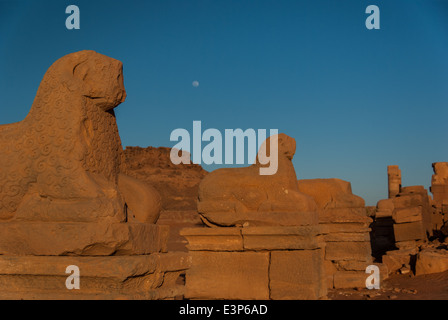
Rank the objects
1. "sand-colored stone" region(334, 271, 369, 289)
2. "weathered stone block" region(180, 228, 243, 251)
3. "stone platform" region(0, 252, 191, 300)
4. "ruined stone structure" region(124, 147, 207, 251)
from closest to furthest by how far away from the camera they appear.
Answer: "stone platform" region(0, 252, 191, 300), "weathered stone block" region(180, 228, 243, 251), "sand-colored stone" region(334, 271, 369, 289), "ruined stone structure" region(124, 147, 207, 251)

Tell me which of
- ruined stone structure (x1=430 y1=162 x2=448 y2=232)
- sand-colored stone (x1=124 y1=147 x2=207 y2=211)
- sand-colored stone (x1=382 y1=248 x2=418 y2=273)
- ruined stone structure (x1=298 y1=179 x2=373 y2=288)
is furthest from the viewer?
sand-colored stone (x1=124 y1=147 x2=207 y2=211)

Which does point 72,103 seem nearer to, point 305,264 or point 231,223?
point 231,223

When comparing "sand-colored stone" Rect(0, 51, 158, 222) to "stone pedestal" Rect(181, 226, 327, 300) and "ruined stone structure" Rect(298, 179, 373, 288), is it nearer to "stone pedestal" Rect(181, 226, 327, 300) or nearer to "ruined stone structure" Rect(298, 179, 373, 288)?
"stone pedestal" Rect(181, 226, 327, 300)

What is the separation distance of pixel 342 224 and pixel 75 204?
5.70m

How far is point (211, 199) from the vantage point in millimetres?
5555

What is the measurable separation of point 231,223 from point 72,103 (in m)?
2.71

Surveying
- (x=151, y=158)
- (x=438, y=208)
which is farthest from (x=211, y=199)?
(x=151, y=158)

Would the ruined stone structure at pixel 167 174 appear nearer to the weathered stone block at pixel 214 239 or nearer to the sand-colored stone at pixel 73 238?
the weathered stone block at pixel 214 239

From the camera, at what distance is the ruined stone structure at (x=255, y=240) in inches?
198

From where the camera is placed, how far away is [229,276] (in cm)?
527

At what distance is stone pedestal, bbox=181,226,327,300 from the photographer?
198 inches

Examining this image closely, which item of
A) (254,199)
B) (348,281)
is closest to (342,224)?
(348,281)

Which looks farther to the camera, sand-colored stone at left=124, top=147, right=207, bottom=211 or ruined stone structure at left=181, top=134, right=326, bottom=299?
sand-colored stone at left=124, top=147, right=207, bottom=211

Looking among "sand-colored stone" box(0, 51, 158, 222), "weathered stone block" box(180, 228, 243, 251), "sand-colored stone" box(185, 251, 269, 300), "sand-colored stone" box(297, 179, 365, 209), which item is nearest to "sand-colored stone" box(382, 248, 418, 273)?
"sand-colored stone" box(297, 179, 365, 209)
